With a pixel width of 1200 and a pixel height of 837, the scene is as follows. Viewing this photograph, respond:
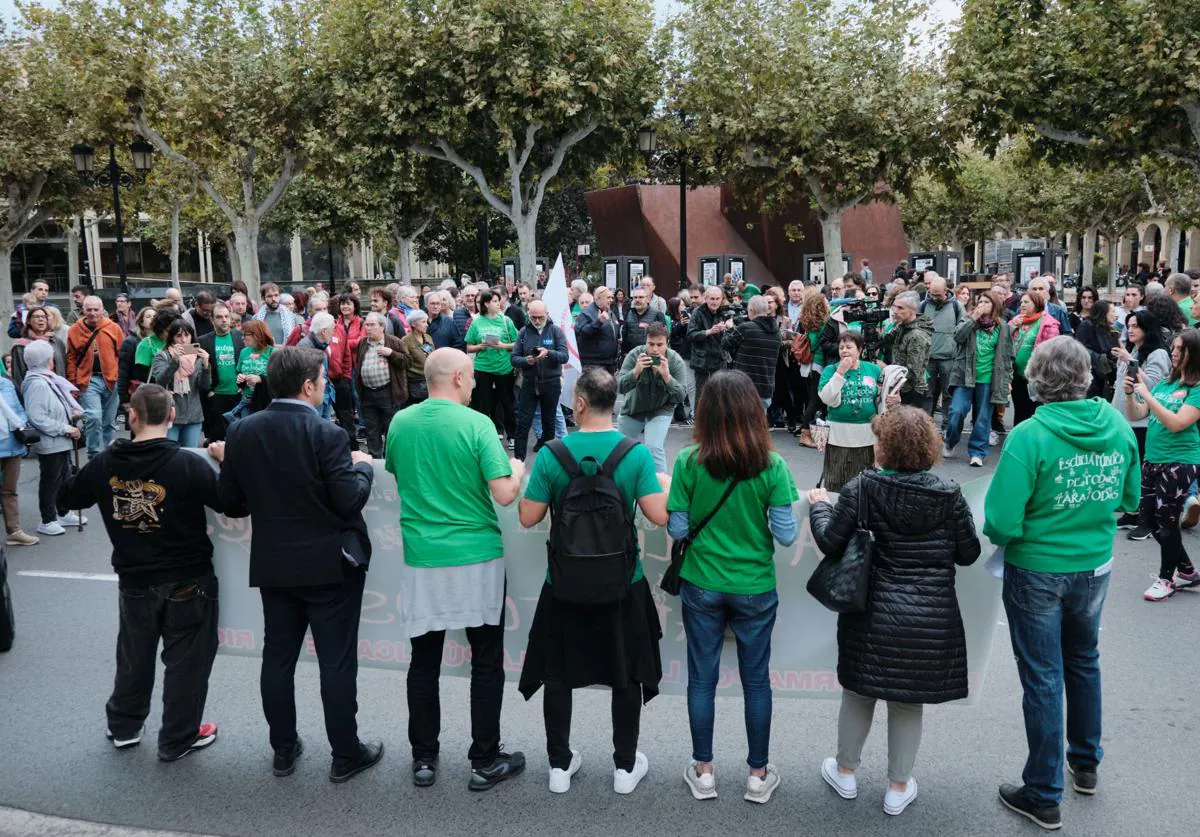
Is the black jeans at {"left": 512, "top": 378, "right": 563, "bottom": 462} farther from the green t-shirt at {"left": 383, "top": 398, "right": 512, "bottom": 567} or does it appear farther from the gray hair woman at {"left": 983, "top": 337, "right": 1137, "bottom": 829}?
the gray hair woman at {"left": 983, "top": 337, "right": 1137, "bottom": 829}

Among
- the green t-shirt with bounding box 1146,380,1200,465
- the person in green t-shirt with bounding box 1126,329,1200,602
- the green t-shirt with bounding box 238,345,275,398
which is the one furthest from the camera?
the green t-shirt with bounding box 238,345,275,398

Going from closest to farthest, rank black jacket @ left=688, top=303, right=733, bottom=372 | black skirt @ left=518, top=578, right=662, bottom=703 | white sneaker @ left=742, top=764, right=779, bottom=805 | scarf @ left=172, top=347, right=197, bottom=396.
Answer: black skirt @ left=518, top=578, right=662, bottom=703
white sneaker @ left=742, top=764, right=779, bottom=805
scarf @ left=172, top=347, right=197, bottom=396
black jacket @ left=688, top=303, right=733, bottom=372

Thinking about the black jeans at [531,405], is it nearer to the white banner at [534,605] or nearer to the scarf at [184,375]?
the scarf at [184,375]

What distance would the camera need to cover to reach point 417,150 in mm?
22703

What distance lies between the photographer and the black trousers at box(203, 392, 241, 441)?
10164 millimetres

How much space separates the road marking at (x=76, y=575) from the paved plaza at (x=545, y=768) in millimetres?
1544

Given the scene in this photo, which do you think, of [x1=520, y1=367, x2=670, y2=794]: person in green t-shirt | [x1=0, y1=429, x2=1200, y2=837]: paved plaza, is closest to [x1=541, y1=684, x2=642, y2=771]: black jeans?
[x1=520, y1=367, x2=670, y2=794]: person in green t-shirt

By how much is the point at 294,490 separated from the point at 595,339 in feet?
25.6

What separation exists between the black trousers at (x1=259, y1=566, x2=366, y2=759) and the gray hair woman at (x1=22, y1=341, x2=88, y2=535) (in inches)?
183

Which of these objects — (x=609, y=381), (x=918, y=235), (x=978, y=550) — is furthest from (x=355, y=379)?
(x=918, y=235)

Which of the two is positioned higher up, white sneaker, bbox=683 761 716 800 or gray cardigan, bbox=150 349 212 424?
gray cardigan, bbox=150 349 212 424

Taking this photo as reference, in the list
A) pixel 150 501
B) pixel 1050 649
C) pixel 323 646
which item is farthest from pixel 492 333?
pixel 1050 649

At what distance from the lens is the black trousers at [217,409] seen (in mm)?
10164

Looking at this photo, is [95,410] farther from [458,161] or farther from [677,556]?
[458,161]
